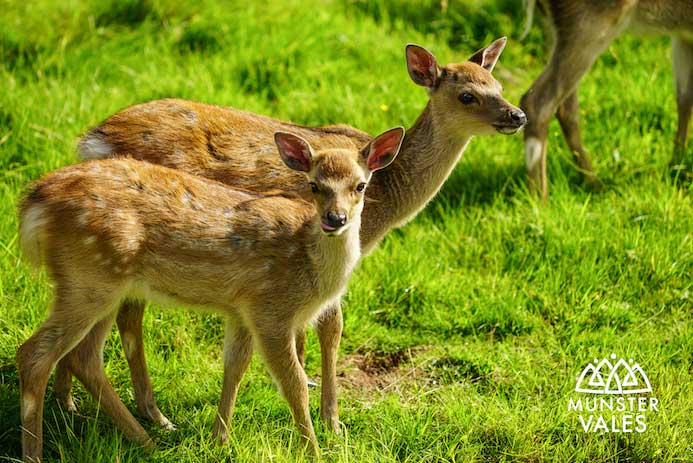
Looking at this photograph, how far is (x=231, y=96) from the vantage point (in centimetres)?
751

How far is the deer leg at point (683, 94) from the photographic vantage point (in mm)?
7258

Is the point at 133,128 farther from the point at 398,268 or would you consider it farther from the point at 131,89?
the point at 131,89

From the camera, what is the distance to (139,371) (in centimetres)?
523

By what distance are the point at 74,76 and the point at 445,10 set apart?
2938 millimetres

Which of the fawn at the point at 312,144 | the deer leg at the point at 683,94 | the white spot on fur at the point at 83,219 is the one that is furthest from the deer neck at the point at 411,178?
the deer leg at the point at 683,94

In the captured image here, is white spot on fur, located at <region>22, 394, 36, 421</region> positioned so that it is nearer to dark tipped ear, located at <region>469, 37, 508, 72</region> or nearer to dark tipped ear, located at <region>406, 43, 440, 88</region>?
dark tipped ear, located at <region>406, 43, 440, 88</region>

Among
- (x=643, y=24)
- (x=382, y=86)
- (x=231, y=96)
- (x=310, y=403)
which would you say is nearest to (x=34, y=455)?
(x=310, y=403)

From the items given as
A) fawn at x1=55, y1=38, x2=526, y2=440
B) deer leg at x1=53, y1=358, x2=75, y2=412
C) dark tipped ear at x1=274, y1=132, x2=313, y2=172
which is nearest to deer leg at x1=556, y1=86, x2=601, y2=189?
fawn at x1=55, y1=38, x2=526, y2=440

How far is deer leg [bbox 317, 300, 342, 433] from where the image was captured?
5.31 metres

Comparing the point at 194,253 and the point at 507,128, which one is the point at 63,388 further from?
the point at 507,128

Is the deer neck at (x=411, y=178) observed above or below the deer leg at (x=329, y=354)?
above

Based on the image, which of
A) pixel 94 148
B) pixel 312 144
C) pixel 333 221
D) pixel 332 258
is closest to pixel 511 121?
pixel 312 144

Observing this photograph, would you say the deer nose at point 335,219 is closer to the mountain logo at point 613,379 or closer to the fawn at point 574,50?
the mountain logo at point 613,379

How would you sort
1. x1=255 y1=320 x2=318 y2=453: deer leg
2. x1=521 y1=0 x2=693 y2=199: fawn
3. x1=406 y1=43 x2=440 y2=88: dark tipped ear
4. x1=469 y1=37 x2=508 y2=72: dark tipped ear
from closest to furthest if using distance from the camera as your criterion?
x1=255 y1=320 x2=318 y2=453: deer leg, x1=406 y1=43 x2=440 y2=88: dark tipped ear, x1=469 y1=37 x2=508 y2=72: dark tipped ear, x1=521 y1=0 x2=693 y2=199: fawn
